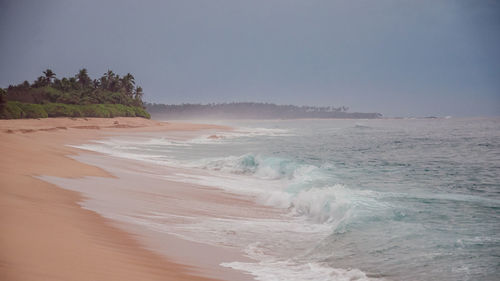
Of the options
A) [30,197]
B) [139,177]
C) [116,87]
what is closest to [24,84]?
[116,87]

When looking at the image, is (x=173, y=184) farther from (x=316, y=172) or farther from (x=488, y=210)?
(x=488, y=210)

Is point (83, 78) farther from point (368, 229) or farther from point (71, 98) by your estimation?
point (368, 229)

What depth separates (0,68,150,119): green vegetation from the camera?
55.0 meters

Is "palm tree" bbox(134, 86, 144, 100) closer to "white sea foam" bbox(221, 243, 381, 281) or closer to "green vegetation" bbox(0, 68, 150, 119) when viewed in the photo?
"green vegetation" bbox(0, 68, 150, 119)

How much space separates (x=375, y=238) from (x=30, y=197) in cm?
620

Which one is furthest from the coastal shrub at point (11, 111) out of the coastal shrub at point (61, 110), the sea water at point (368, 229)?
the sea water at point (368, 229)

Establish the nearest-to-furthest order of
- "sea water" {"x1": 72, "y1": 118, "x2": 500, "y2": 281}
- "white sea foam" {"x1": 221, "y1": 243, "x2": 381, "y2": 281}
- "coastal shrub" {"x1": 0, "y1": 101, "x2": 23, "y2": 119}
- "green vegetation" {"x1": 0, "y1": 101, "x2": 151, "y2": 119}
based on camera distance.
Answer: "white sea foam" {"x1": 221, "y1": 243, "x2": 381, "y2": 281} < "sea water" {"x1": 72, "y1": 118, "x2": 500, "y2": 281} < "coastal shrub" {"x1": 0, "y1": 101, "x2": 23, "y2": 119} < "green vegetation" {"x1": 0, "y1": 101, "x2": 151, "y2": 119}

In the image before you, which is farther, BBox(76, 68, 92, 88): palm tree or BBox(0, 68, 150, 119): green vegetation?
BBox(76, 68, 92, 88): palm tree

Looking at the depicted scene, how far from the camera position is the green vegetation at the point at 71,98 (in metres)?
55.0

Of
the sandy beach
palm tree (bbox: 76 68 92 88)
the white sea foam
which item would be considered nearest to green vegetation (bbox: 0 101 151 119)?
palm tree (bbox: 76 68 92 88)

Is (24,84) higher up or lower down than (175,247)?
higher up

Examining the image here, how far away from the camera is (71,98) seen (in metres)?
76.0

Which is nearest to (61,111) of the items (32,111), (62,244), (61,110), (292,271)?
(61,110)

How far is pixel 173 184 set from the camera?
1363 centimetres
